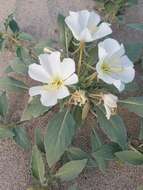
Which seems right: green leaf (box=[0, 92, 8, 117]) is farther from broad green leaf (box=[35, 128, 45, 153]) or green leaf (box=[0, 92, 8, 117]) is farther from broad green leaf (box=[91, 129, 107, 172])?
broad green leaf (box=[91, 129, 107, 172])

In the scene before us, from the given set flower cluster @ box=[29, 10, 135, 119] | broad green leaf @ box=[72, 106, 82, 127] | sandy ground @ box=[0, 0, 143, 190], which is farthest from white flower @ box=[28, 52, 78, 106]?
sandy ground @ box=[0, 0, 143, 190]

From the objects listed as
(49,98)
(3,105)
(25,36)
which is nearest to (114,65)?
(49,98)

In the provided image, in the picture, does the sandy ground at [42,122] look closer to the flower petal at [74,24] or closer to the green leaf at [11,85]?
the green leaf at [11,85]

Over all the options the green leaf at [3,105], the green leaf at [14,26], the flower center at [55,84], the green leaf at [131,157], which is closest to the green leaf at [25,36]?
the green leaf at [14,26]

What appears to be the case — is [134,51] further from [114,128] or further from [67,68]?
[67,68]

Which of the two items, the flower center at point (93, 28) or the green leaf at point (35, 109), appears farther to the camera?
the green leaf at point (35, 109)

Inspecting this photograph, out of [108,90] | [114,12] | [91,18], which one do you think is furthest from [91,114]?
[114,12]
